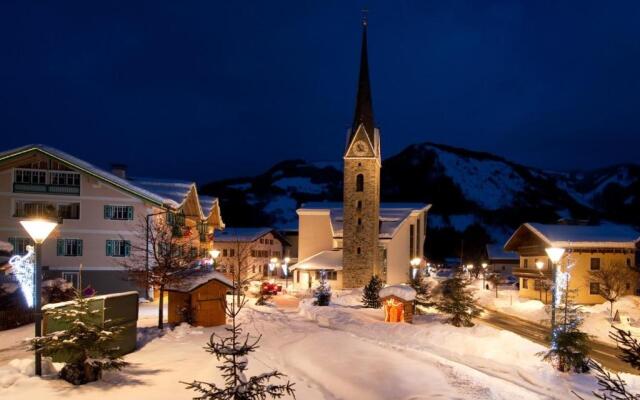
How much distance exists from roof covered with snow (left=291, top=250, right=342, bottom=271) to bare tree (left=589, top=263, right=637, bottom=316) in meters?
22.8

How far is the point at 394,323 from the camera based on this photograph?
84.8ft

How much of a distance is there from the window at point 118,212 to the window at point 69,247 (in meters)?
2.50

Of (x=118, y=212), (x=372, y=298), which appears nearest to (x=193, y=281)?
(x=118, y=212)

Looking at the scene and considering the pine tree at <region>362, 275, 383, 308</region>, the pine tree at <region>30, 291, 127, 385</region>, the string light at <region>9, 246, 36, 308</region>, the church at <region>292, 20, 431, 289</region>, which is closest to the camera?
the pine tree at <region>30, 291, 127, 385</region>

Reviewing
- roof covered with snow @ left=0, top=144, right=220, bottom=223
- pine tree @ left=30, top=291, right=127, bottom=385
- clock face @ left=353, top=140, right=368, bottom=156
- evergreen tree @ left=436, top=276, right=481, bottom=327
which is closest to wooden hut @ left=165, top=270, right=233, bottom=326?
pine tree @ left=30, top=291, right=127, bottom=385

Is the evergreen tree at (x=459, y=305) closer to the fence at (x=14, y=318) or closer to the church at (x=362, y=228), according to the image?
the fence at (x=14, y=318)

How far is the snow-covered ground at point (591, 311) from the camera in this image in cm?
2978

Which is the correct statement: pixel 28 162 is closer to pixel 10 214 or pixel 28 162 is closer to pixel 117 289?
pixel 10 214

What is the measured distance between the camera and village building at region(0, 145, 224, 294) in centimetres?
3459

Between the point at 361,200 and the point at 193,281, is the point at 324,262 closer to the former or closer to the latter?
the point at 361,200

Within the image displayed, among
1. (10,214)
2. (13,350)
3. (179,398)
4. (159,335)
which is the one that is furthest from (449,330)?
(10,214)

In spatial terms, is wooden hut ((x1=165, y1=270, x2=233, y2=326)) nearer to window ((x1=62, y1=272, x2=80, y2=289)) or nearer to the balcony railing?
window ((x1=62, y1=272, x2=80, y2=289))

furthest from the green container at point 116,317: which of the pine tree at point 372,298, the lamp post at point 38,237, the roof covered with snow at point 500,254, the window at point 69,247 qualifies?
the roof covered with snow at point 500,254

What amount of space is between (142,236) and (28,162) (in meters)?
9.11
